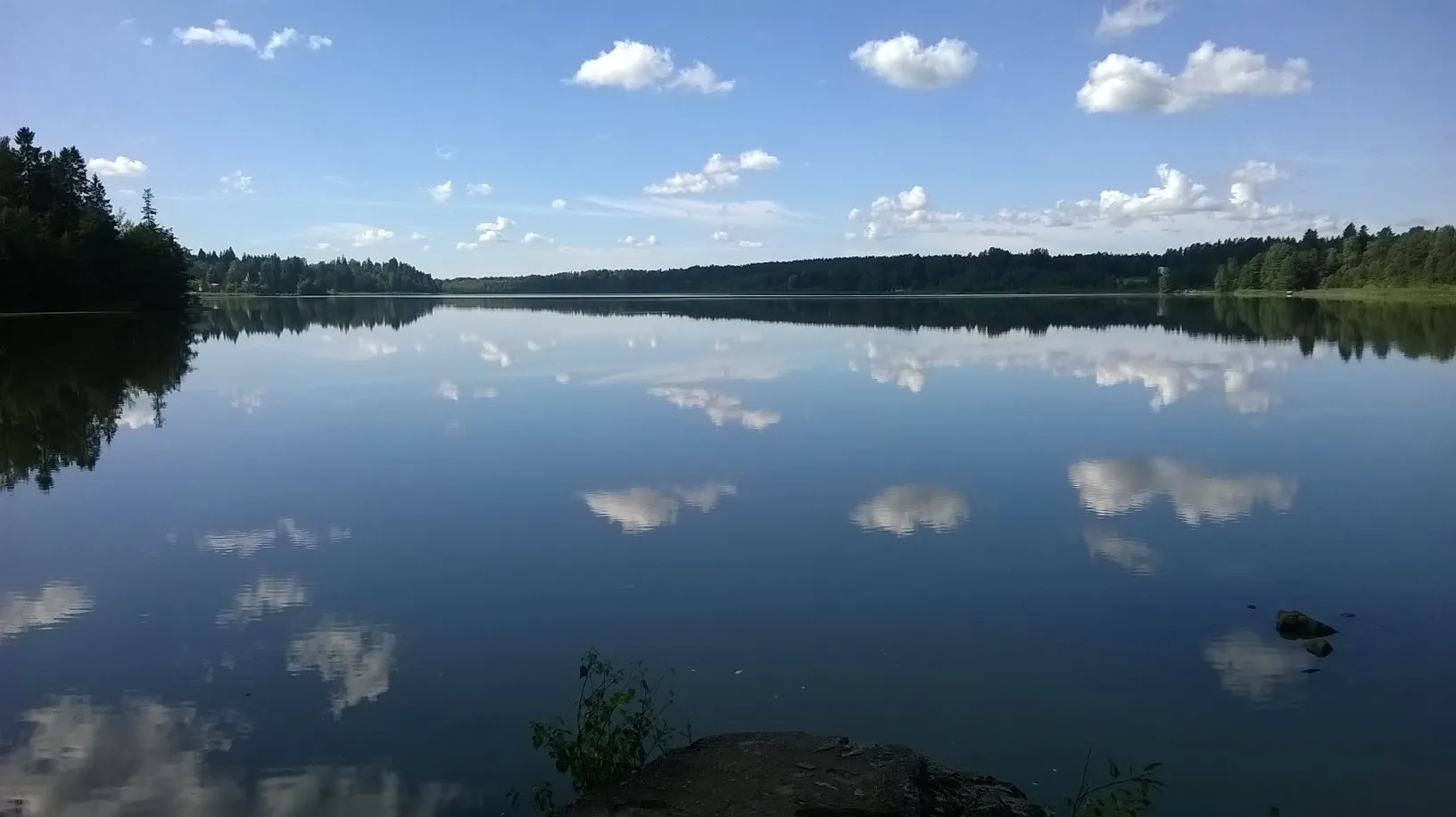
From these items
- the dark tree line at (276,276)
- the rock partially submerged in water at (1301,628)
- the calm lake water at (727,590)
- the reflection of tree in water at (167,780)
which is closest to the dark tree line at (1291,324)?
the calm lake water at (727,590)

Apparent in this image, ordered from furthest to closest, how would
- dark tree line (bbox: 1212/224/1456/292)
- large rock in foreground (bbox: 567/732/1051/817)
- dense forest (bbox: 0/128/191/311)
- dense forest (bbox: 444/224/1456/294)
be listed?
dense forest (bbox: 444/224/1456/294), dark tree line (bbox: 1212/224/1456/292), dense forest (bbox: 0/128/191/311), large rock in foreground (bbox: 567/732/1051/817)

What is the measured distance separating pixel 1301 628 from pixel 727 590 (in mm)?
4246

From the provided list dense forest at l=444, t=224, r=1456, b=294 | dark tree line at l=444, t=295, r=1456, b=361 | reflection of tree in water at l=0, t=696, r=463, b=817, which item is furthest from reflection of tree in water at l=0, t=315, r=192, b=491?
dense forest at l=444, t=224, r=1456, b=294

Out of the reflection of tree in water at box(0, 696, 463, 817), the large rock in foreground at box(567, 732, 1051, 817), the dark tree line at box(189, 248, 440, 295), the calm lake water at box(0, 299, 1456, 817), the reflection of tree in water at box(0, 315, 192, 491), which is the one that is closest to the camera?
the large rock in foreground at box(567, 732, 1051, 817)

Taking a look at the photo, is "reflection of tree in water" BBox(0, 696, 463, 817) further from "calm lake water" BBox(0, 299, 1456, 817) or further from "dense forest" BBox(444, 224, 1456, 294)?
"dense forest" BBox(444, 224, 1456, 294)

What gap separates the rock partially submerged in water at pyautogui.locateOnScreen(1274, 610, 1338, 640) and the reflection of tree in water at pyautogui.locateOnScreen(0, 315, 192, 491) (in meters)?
13.6

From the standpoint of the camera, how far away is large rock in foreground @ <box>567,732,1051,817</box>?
4504 millimetres

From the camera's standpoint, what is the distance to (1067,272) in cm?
16262

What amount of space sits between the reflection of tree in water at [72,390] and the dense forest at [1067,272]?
105182 millimetres

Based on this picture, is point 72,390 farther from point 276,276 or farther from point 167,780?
point 276,276

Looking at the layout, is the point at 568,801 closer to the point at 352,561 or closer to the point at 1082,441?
the point at 352,561

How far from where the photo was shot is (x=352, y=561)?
29.0ft

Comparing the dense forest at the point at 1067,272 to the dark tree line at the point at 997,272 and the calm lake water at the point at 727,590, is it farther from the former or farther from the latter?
the calm lake water at the point at 727,590

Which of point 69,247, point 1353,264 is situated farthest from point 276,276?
point 1353,264
